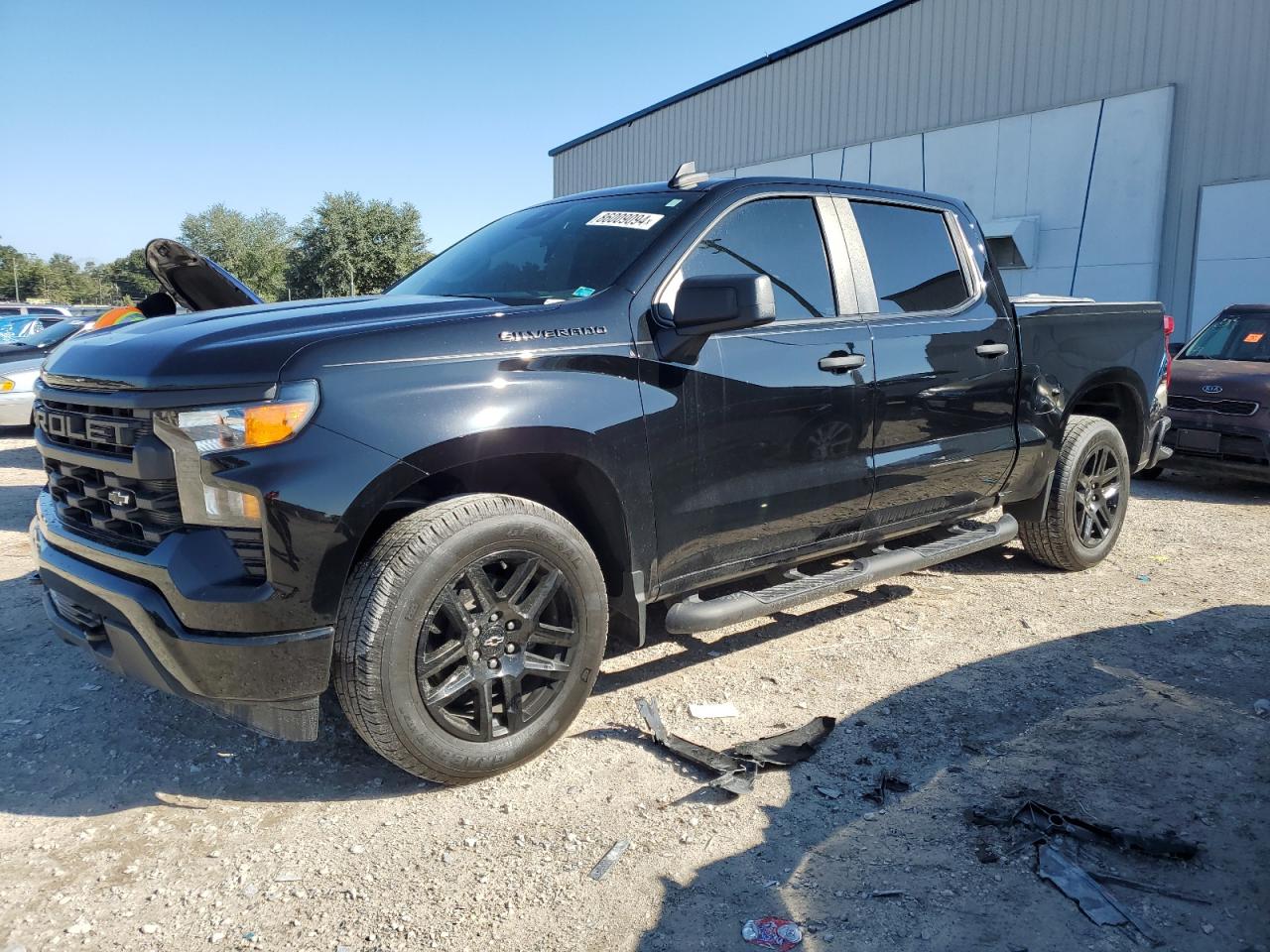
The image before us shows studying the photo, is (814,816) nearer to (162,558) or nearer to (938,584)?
(162,558)

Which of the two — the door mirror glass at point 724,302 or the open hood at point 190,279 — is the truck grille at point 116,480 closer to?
the door mirror glass at point 724,302

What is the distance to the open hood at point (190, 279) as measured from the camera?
15.3 ft

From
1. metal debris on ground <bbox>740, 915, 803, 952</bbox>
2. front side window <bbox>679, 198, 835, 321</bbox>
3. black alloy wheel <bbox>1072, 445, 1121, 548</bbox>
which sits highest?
front side window <bbox>679, 198, 835, 321</bbox>

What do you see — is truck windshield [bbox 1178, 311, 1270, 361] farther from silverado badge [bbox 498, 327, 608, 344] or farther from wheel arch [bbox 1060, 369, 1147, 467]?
silverado badge [bbox 498, 327, 608, 344]

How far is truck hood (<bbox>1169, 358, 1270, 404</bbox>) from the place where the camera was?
25.0 ft

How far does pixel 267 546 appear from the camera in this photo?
2447 millimetres

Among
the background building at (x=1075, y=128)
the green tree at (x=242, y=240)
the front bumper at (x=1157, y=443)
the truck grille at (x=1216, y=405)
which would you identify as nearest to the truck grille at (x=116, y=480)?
the front bumper at (x=1157, y=443)

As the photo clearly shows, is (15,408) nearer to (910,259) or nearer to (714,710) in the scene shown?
(714,710)

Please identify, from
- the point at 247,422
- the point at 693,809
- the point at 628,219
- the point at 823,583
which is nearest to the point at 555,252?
the point at 628,219

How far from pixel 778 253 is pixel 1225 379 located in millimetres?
6115

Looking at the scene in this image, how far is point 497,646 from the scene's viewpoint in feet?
9.39

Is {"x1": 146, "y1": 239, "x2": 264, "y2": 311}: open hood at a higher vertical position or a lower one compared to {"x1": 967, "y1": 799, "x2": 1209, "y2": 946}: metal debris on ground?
higher

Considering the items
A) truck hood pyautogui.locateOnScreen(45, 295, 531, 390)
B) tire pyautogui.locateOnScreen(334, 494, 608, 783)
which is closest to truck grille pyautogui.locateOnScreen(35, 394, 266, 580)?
truck hood pyautogui.locateOnScreen(45, 295, 531, 390)

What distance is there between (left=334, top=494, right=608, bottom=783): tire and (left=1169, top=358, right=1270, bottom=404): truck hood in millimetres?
6972
